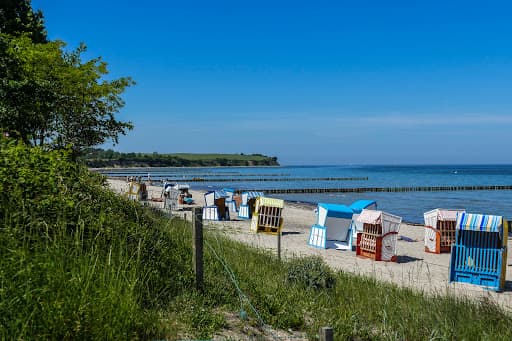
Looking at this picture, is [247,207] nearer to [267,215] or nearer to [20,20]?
[267,215]

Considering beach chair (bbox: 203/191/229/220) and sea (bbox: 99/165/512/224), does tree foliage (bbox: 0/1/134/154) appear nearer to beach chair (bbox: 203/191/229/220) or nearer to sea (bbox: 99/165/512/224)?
beach chair (bbox: 203/191/229/220)

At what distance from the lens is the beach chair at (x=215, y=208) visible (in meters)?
21.5

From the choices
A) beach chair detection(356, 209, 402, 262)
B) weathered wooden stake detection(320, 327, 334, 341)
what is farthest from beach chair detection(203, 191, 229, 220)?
weathered wooden stake detection(320, 327, 334, 341)

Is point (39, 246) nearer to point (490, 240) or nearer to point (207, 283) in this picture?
point (207, 283)

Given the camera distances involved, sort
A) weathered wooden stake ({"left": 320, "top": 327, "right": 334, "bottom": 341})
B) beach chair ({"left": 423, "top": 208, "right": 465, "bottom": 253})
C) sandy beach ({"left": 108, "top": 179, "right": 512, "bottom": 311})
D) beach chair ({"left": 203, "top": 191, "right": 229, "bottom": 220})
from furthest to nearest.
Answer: beach chair ({"left": 203, "top": 191, "right": 229, "bottom": 220}), beach chair ({"left": 423, "top": 208, "right": 465, "bottom": 253}), sandy beach ({"left": 108, "top": 179, "right": 512, "bottom": 311}), weathered wooden stake ({"left": 320, "top": 327, "right": 334, "bottom": 341})

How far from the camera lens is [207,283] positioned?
562 cm

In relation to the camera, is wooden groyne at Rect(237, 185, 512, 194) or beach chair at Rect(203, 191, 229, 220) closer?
beach chair at Rect(203, 191, 229, 220)

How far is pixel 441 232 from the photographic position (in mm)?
15023

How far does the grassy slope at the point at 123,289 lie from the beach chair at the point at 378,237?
20.5 feet

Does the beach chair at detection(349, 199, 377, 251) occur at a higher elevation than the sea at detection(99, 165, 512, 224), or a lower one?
higher

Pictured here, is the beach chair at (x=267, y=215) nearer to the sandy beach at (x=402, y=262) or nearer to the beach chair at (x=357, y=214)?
the sandy beach at (x=402, y=262)

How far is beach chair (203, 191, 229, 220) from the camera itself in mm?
21500

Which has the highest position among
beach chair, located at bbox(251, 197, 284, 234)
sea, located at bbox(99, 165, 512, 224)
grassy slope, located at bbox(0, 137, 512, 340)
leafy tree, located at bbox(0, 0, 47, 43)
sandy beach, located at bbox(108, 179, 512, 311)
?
leafy tree, located at bbox(0, 0, 47, 43)

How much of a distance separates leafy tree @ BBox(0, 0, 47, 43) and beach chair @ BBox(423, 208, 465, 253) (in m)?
15.8
